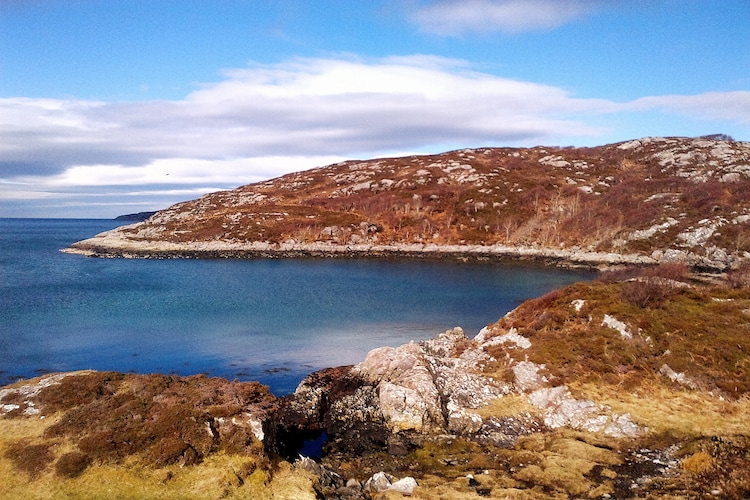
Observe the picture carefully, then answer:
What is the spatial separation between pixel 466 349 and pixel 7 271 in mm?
97189

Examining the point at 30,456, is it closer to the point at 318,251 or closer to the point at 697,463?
the point at 697,463

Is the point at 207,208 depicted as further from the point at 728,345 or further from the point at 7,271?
the point at 728,345

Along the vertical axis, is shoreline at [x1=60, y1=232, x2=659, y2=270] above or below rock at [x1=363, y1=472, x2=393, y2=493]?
above

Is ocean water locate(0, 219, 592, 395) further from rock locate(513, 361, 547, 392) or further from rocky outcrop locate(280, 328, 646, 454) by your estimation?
rock locate(513, 361, 547, 392)

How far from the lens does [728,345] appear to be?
1156 inches

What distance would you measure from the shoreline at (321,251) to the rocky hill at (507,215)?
0.52m

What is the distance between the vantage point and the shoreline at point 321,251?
4336 inches

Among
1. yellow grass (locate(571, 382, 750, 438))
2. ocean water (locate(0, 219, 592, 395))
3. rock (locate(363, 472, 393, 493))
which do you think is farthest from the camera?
ocean water (locate(0, 219, 592, 395))

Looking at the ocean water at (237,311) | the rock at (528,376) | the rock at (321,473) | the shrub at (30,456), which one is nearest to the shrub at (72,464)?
the shrub at (30,456)

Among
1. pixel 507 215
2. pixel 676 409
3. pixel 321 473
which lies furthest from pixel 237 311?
pixel 507 215

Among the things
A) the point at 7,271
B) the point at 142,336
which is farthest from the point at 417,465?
the point at 7,271

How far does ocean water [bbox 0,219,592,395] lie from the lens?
3909 cm

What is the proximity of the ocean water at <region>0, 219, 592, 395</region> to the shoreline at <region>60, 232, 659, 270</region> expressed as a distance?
42.8 ft

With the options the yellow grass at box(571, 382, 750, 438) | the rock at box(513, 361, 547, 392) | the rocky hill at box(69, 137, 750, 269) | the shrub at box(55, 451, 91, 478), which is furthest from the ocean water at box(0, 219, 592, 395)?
the rocky hill at box(69, 137, 750, 269)
